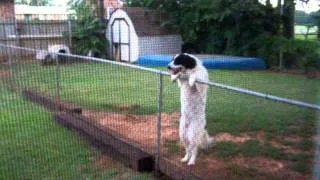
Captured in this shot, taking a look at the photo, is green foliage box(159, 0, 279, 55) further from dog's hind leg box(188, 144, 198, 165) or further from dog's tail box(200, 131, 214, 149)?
dog's hind leg box(188, 144, 198, 165)

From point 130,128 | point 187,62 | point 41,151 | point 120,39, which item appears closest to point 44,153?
point 41,151

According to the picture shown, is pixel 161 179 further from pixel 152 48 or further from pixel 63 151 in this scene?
pixel 152 48

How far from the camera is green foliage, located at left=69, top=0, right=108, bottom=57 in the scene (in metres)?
12.0

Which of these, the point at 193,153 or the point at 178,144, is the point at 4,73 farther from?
the point at 193,153

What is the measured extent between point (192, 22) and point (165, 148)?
7754 mm

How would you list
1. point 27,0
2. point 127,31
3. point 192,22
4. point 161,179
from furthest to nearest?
point 27,0 → point 127,31 → point 192,22 → point 161,179

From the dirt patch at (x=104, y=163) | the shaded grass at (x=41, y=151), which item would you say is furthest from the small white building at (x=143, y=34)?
the dirt patch at (x=104, y=163)

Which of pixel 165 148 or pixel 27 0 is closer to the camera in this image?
pixel 165 148

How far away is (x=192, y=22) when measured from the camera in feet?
36.2

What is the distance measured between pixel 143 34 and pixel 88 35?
1.47 meters

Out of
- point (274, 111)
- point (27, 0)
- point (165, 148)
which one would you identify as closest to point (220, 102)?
point (274, 111)

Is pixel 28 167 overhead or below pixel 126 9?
below

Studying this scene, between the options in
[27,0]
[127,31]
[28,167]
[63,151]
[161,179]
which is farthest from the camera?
[27,0]

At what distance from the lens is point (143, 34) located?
11891mm
